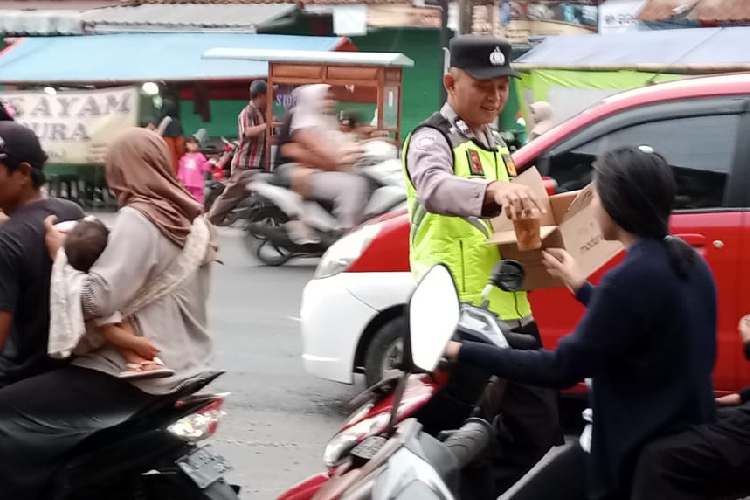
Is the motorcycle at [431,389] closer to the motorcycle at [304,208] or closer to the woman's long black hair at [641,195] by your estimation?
the woman's long black hair at [641,195]

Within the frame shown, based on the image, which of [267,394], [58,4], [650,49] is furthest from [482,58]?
[58,4]

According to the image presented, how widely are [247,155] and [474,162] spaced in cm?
1088

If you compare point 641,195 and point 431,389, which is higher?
point 641,195

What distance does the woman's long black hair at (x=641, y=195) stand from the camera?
2.67 metres

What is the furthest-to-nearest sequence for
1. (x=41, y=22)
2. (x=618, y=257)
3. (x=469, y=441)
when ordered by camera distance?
(x=41, y=22), (x=618, y=257), (x=469, y=441)

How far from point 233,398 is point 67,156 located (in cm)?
1217

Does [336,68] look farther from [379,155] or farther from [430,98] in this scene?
[430,98]

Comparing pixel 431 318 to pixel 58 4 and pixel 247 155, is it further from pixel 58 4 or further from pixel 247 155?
pixel 58 4

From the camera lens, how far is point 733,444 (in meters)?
2.68

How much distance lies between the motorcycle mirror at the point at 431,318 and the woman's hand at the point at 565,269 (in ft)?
2.08

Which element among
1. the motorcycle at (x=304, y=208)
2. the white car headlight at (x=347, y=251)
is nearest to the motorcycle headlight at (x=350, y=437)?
the white car headlight at (x=347, y=251)

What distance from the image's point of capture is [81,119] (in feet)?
60.6

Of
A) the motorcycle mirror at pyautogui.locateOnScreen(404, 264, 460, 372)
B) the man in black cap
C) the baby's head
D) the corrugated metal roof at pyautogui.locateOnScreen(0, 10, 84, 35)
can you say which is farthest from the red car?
the corrugated metal roof at pyautogui.locateOnScreen(0, 10, 84, 35)

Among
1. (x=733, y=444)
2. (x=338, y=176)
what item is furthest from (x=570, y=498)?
(x=338, y=176)
